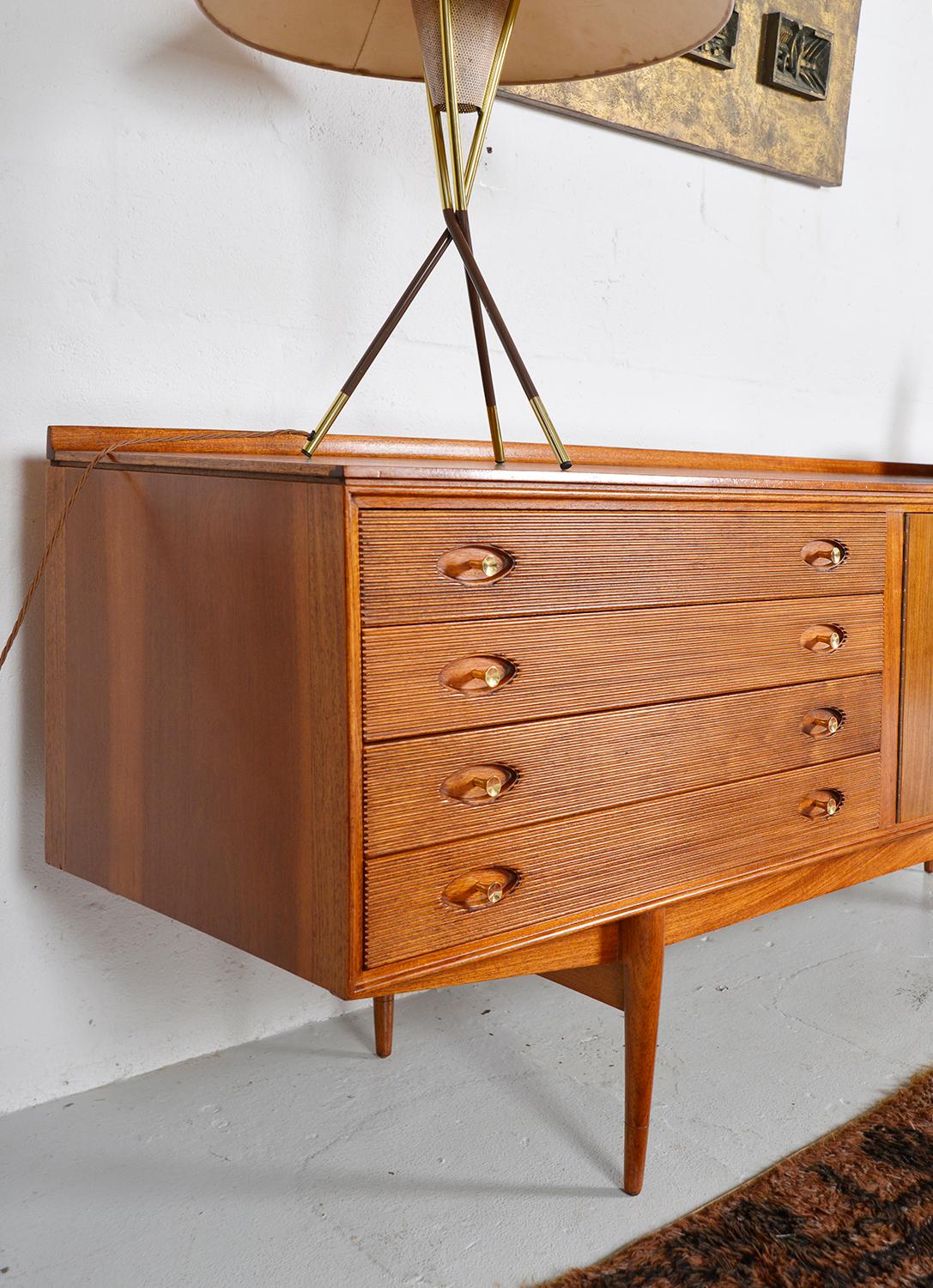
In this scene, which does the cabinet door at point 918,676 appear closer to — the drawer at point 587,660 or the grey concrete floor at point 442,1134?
the drawer at point 587,660

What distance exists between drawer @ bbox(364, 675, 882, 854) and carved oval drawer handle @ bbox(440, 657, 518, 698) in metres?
0.05

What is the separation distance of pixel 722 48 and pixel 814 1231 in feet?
6.76

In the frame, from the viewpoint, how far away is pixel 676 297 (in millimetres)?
2371

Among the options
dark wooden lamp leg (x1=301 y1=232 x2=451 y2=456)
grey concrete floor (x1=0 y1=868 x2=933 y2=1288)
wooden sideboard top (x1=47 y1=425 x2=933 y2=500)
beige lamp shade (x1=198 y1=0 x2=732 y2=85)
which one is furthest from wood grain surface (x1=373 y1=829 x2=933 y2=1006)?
beige lamp shade (x1=198 y1=0 x2=732 y2=85)

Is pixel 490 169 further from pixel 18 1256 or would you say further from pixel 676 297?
pixel 18 1256

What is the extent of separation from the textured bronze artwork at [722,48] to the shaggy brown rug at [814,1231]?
190cm

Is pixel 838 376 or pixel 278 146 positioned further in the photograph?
pixel 838 376

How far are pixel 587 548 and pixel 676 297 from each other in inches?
47.6

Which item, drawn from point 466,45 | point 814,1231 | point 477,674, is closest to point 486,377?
point 466,45

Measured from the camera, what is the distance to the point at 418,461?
182cm

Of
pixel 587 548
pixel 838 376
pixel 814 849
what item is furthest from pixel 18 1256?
pixel 838 376

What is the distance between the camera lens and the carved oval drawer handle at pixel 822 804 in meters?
1.68

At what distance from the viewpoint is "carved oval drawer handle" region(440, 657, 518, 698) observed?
1245mm

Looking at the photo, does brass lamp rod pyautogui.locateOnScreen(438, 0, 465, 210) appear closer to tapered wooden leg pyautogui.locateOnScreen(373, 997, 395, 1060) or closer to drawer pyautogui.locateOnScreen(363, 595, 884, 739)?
drawer pyautogui.locateOnScreen(363, 595, 884, 739)
